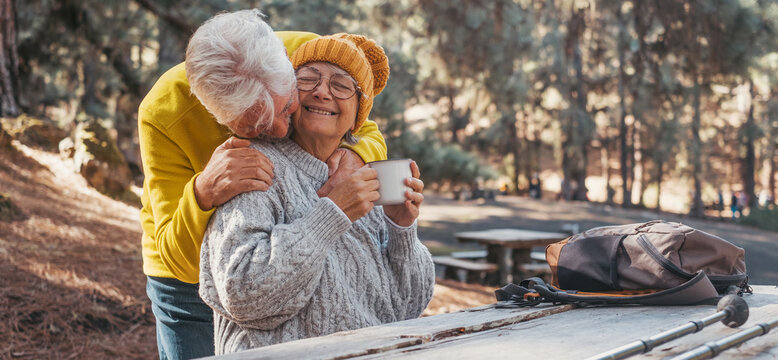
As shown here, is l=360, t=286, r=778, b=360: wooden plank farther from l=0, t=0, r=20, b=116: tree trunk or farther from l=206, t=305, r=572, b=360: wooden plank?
l=0, t=0, r=20, b=116: tree trunk

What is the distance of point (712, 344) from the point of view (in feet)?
4.59

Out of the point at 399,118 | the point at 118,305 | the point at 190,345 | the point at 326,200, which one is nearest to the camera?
the point at 326,200

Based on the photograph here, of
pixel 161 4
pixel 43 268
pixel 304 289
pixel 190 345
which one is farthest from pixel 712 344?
pixel 161 4

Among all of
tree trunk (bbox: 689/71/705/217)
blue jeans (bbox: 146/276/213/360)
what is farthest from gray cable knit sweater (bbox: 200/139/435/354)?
tree trunk (bbox: 689/71/705/217)

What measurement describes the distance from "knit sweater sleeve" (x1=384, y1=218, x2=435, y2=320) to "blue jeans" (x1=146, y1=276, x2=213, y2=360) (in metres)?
0.81

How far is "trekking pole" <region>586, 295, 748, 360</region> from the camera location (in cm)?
130

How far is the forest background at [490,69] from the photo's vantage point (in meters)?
7.31

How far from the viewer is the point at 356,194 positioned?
1670 mm

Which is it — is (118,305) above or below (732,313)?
below

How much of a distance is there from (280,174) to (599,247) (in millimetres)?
936

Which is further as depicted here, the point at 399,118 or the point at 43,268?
the point at 399,118

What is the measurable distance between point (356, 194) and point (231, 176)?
297 mm

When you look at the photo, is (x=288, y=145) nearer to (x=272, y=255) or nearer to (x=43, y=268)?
(x=272, y=255)

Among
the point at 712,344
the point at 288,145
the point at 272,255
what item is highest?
the point at 288,145
